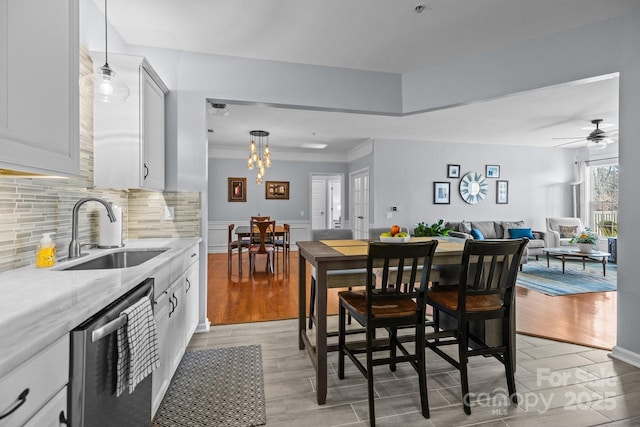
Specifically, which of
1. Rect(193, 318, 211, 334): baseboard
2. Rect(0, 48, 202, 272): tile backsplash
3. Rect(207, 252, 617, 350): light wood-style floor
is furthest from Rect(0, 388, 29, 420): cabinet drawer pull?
Rect(207, 252, 617, 350): light wood-style floor

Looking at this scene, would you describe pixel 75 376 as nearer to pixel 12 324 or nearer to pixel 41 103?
pixel 12 324

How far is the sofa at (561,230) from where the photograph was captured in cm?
657

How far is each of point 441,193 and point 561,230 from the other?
8.85ft

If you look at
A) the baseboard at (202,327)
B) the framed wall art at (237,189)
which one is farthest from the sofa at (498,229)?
the baseboard at (202,327)

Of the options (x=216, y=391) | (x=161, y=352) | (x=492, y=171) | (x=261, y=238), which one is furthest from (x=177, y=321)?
(x=492, y=171)

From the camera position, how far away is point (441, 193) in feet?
22.7

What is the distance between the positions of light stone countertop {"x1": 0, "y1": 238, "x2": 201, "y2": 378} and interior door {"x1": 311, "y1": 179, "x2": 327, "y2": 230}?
6.95m

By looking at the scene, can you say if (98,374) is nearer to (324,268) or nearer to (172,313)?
(172,313)

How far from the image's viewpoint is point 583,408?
72.7 inches

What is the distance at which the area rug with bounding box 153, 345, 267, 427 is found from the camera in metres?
1.73

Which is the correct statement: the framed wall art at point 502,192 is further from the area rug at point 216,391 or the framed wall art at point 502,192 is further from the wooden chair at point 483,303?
the area rug at point 216,391

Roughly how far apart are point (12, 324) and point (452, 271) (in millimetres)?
2614

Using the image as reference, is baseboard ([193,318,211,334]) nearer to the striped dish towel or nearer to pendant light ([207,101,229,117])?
the striped dish towel

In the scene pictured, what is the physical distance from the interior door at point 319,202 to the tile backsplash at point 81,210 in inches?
230
